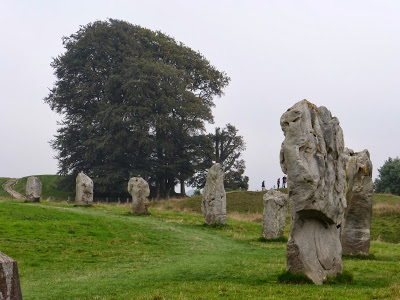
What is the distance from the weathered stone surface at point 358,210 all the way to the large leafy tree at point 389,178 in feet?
166

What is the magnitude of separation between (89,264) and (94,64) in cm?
4854

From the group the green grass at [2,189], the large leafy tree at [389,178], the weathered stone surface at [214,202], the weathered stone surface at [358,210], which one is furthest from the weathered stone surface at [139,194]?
the large leafy tree at [389,178]

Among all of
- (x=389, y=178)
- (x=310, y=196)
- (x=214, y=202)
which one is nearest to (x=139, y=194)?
(x=214, y=202)

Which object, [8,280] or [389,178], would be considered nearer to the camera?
[8,280]

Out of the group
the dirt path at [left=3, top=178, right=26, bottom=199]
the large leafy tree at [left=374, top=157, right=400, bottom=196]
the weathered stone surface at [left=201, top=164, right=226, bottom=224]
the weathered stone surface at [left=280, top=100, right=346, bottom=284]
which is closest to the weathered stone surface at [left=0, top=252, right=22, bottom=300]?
the weathered stone surface at [left=280, top=100, right=346, bottom=284]

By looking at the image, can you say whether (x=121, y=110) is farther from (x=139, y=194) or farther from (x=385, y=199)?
(x=385, y=199)

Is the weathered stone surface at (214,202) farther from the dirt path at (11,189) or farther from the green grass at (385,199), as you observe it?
the dirt path at (11,189)

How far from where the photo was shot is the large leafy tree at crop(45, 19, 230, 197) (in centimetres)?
5944

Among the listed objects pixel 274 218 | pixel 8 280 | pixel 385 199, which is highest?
pixel 385 199

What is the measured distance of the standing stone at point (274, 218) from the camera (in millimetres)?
27192

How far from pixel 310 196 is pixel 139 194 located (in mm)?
23555

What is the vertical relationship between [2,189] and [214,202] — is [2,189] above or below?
above

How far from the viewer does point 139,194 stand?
35844mm

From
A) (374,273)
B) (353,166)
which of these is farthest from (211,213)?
(374,273)
